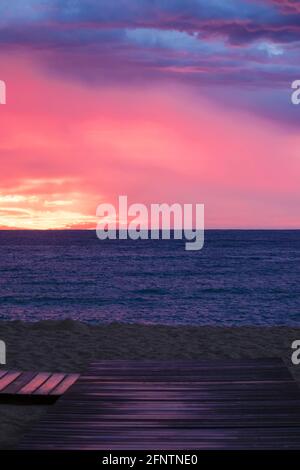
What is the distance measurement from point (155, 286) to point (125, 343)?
45.7m

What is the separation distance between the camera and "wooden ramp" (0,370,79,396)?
8289 millimetres

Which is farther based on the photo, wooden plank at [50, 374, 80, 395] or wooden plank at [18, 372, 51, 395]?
wooden plank at [18, 372, 51, 395]

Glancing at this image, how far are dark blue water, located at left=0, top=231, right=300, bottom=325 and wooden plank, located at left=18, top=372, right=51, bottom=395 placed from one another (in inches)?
1138

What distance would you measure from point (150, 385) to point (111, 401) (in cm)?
88

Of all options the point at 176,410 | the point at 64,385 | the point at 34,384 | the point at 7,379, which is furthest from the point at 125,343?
the point at 176,410

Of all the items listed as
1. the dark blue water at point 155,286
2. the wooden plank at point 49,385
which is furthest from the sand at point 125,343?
the dark blue water at point 155,286

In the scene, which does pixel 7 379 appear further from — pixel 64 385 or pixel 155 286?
pixel 155 286

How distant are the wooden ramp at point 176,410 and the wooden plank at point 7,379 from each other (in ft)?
3.78

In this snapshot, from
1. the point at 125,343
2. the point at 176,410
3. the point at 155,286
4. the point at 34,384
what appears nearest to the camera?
the point at 176,410

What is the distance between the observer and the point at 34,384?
28.7 feet

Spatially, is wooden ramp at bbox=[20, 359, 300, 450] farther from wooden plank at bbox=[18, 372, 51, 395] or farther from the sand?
the sand

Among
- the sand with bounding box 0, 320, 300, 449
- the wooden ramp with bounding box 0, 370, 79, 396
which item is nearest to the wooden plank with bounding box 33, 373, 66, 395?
the wooden ramp with bounding box 0, 370, 79, 396
